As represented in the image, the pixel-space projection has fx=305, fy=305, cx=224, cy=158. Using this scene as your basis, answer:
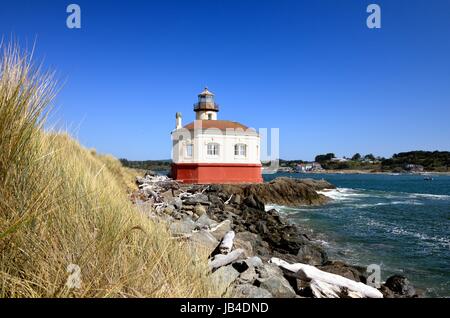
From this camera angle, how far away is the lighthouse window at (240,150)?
2233 centimetres

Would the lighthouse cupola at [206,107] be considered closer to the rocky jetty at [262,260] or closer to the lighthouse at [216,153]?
the lighthouse at [216,153]

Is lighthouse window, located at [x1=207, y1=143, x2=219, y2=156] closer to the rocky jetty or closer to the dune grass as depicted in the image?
the rocky jetty

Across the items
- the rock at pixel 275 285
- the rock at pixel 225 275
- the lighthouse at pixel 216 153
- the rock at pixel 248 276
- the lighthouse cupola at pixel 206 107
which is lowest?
Result: the rock at pixel 275 285

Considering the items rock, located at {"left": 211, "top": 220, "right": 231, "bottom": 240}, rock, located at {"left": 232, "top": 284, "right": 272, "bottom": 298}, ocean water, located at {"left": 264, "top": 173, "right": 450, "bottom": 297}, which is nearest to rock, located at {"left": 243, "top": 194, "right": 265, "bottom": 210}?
ocean water, located at {"left": 264, "top": 173, "right": 450, "bottom": 297}

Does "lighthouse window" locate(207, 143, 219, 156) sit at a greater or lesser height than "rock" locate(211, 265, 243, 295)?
greater

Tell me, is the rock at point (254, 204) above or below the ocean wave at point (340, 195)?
above

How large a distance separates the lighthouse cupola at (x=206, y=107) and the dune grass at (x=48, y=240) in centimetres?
2335

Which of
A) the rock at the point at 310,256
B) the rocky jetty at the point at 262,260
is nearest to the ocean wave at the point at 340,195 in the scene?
the rocky jetty at the point at 262,260

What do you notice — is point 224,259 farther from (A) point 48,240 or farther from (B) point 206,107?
(B) point 206,107

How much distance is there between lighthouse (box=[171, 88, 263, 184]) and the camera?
21.7m

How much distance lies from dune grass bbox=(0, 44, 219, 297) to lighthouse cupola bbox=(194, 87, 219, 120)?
23351mm

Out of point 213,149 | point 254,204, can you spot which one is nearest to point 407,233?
point 254,204
